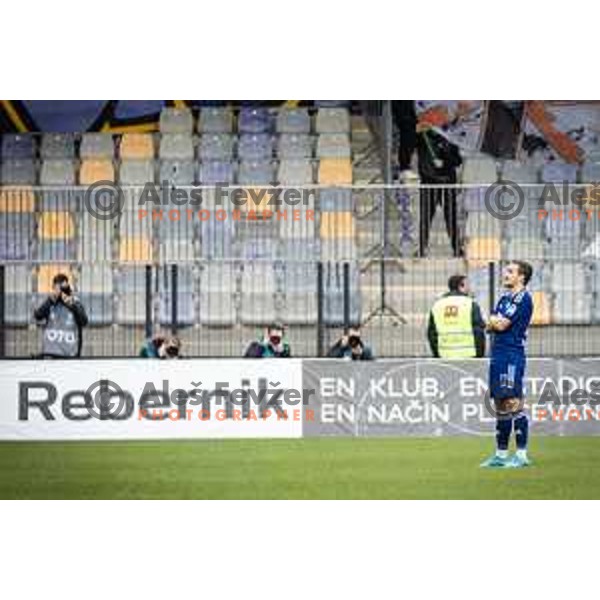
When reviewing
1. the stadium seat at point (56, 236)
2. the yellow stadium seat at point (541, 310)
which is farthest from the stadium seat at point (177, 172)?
the yellow stadium seat at point (541, 310)

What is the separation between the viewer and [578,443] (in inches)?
532

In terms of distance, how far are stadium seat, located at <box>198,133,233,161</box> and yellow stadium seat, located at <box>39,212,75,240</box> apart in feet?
9.51

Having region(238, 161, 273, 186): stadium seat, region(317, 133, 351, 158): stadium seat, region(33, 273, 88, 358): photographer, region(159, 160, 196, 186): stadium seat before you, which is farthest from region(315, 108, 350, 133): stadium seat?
region(33, 273, 88, 358): photographer

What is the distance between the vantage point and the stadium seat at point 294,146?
19.1 metres

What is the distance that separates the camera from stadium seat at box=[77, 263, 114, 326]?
1608cm

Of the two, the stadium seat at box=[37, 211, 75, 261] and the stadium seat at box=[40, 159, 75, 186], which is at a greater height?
the stadium seat at box=[40, 159, 75, 186]

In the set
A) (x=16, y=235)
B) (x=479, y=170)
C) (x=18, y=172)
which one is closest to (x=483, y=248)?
(x=479, y=170)

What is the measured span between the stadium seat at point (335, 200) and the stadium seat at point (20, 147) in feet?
10.3

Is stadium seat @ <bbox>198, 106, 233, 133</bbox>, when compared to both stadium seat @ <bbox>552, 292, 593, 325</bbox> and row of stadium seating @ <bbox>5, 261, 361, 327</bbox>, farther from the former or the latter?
stadium seat @ <bbox>552, 292, 593, 325</bbox>

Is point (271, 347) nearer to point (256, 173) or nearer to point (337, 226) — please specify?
point (337, 226)

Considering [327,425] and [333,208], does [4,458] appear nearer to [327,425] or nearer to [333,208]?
[327,425]

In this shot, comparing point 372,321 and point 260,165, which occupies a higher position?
point 260,165

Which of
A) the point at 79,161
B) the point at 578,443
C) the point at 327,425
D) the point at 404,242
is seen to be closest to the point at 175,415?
the point at 327,425

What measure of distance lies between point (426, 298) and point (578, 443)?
123 inches
